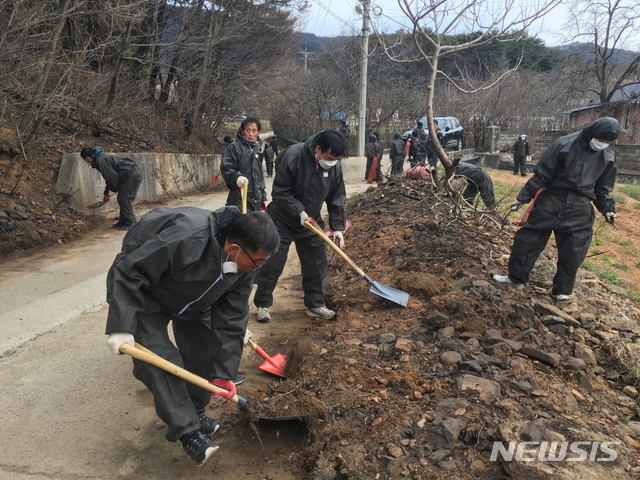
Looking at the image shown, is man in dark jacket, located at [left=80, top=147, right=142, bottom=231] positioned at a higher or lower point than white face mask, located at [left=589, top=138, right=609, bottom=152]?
lower

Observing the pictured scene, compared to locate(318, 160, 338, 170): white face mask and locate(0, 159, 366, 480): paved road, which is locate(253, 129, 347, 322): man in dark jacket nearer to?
locate(318, 160, 338, 170): white face mask

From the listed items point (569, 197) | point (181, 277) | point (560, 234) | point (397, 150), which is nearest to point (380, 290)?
point (560, 234)

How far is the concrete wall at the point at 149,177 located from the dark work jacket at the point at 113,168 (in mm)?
844

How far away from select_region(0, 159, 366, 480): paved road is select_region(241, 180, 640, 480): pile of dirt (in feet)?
1.59

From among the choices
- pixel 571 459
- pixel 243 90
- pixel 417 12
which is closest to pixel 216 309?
pixel 571 459

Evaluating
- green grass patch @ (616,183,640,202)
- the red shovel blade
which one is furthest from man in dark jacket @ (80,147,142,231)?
green grass patch @ (616,183,640,202)

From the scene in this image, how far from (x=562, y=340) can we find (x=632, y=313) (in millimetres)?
1790

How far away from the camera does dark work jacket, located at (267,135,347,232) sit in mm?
4238

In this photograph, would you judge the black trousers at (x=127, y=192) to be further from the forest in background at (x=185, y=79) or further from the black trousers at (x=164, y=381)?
the black trousers at (x=164, y=381)

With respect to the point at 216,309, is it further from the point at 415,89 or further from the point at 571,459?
the point at 415,89

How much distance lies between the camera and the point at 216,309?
2.75 m

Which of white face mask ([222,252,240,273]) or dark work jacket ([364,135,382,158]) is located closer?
white face mask ([222,252,240,273])

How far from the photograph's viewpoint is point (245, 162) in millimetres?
6250

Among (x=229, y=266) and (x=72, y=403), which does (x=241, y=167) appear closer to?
(x=72, y=403)
